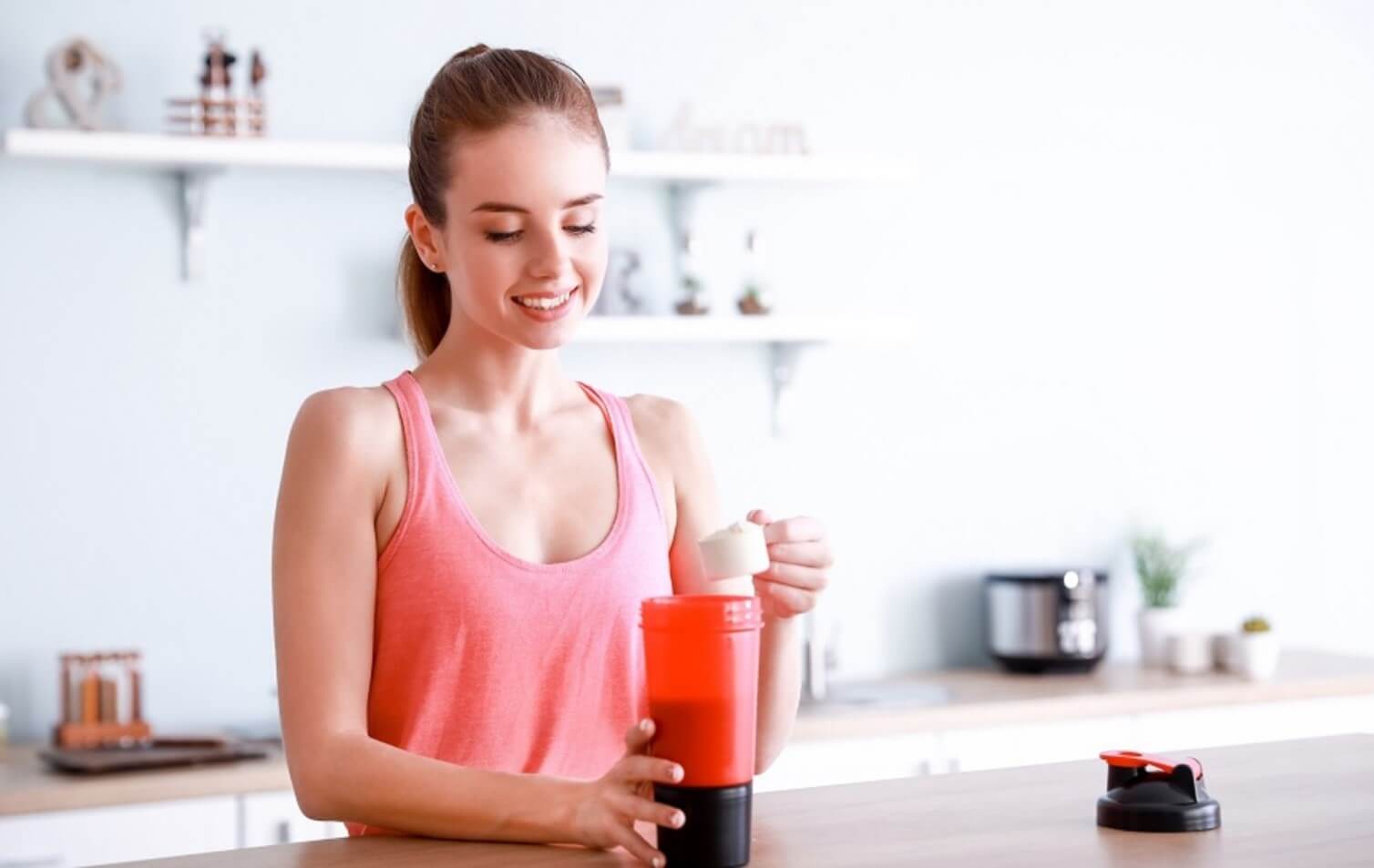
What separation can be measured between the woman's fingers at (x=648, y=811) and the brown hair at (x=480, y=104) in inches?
23.4

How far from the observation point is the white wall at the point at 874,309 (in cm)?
305

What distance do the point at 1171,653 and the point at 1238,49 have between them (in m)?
1.44

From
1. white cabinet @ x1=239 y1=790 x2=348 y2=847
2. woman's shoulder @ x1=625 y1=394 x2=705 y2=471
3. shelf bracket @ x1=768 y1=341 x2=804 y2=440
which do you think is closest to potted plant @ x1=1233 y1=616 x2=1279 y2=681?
shelf bracket @ x1=768 y1=341 x2=804 y2=440

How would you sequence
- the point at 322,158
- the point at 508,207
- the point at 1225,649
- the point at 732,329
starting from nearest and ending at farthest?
the point at 508,207
the point at 322,158
the point at 732,329
the point at 1225,649

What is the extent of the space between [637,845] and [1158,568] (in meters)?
2.79

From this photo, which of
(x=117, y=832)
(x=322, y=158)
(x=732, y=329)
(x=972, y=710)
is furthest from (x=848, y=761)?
(x=322, y=158)

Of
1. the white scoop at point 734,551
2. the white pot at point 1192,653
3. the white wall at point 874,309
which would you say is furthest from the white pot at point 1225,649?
the white scoop at point 734,551

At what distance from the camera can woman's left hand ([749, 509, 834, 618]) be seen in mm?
1324

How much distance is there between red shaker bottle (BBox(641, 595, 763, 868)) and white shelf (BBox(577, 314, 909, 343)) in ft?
6.71

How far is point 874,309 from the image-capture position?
3.65 meters

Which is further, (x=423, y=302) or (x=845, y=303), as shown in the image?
(x=845, y=303)

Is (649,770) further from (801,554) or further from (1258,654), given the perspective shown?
(1258,654)

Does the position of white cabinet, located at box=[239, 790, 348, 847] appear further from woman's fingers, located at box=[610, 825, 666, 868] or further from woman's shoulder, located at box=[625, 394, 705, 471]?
woman's fingers, located at box=[610, 825, 666, 868]

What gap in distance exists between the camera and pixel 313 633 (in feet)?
4.53
